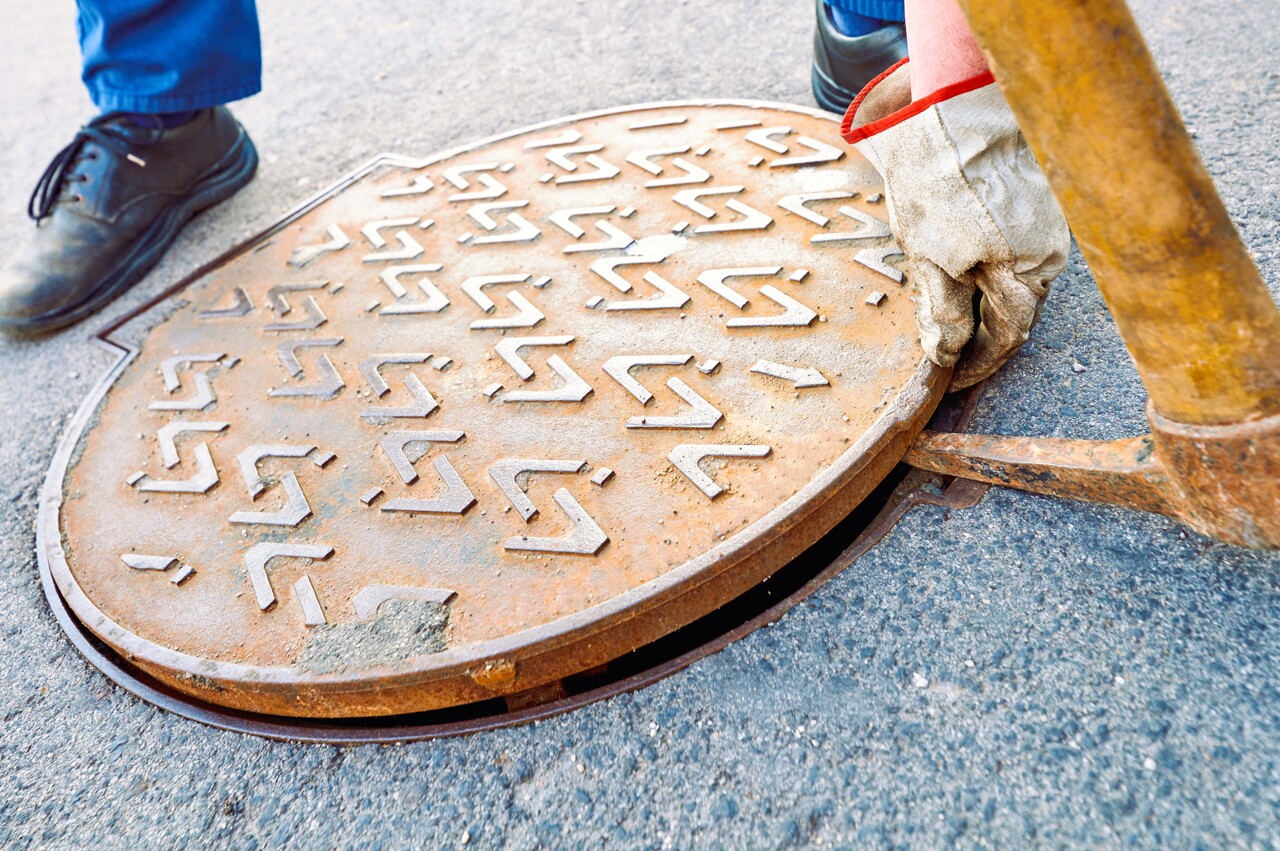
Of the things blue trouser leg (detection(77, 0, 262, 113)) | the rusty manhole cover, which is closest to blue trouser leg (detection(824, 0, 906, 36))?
the rusty manhole cover

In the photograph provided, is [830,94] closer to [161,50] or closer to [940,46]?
[940,46]

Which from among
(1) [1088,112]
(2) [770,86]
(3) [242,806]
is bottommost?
(3) [242,806]

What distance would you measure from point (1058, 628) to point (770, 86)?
1962mm

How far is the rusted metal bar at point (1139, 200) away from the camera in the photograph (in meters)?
0.88

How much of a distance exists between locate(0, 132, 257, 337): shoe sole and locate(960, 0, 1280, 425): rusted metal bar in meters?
2.38

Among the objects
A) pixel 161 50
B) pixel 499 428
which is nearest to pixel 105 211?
pixel 161 50

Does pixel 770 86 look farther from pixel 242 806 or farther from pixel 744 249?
pixel 242 806

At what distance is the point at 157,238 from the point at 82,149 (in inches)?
12.3

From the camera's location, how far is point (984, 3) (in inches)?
35.7

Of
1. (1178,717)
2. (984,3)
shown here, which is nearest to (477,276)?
(984,3)

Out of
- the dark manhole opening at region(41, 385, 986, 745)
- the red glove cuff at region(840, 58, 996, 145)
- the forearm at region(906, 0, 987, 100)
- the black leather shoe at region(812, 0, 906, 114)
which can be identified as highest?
the forearm at region(906, 0, 987, 100)

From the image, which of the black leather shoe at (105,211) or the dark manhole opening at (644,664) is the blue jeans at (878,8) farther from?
the black leather shoe at (105,211)

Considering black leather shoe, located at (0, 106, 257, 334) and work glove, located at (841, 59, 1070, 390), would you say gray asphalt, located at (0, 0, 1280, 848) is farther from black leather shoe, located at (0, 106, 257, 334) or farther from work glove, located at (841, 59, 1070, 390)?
black leather shoe, located at (0, 106, 257, 334)

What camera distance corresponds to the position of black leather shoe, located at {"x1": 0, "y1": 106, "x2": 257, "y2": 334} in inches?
94.3
